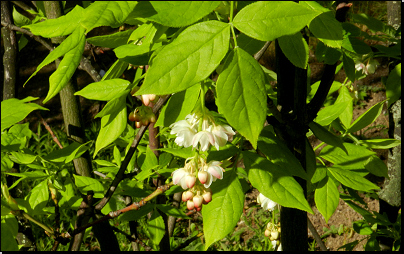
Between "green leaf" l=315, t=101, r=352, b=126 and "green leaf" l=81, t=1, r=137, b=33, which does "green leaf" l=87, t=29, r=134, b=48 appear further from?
"green leaf" l=315, t=101, r=352, b=126

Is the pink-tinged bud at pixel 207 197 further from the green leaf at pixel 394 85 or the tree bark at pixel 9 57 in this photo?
the tree bark at pixel 9 57

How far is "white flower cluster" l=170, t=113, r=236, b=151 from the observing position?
83 centimetres

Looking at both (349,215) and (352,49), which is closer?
(352,49)

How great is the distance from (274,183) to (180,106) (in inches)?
11.1

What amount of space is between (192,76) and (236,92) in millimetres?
78

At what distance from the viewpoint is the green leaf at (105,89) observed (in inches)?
36.7

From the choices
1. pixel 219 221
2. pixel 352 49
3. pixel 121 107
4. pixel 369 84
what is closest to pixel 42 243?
pixel 121 107

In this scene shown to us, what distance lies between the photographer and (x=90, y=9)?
22.9 inches

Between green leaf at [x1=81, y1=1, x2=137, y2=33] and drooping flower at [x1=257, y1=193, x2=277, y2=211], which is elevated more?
green leaf at [x1=81, y1=1, x2=137, y2=33]

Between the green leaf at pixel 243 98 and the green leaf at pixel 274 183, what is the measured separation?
25 cm

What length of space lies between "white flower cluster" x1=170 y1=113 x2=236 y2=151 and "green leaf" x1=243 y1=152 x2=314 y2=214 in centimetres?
8

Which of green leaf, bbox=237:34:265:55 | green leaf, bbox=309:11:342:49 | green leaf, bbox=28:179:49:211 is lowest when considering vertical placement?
green leaf, bbox=28:179:49:211

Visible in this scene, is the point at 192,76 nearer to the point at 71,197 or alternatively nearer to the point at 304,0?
the point at 304,0

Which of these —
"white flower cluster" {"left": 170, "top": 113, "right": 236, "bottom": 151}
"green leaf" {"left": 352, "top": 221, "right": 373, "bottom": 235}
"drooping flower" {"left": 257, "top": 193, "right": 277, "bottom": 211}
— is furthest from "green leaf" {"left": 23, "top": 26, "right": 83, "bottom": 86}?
"green leaf" {"left": 352, "top": 221, "right": 373, "bottom": 235}
